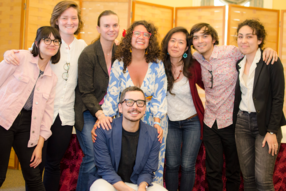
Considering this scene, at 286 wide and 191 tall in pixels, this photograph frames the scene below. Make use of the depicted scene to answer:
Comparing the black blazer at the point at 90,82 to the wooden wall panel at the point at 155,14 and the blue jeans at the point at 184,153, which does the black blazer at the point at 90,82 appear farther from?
the wooden wall panel at the point at 155,14

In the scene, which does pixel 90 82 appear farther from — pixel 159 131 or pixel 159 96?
pixel 159 131

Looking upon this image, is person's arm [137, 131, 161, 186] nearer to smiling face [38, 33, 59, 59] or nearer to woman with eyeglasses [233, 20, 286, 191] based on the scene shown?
woman with eyeglasses [233, 20, 286, 191]

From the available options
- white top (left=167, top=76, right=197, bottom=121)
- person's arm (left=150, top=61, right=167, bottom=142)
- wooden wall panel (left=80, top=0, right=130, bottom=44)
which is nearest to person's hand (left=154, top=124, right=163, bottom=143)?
person's arm (left=150, top=61, right=167, bottom=142)

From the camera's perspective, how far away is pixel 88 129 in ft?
6.88

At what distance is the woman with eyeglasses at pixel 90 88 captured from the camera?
207cm

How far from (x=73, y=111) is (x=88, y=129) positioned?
20cm

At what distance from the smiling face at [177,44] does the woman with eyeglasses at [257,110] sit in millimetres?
476

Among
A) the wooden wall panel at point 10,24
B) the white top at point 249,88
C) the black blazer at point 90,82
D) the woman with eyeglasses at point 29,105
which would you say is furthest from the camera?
the wooden wall panel at point 10,24

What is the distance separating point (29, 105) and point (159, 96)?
3.38 ft

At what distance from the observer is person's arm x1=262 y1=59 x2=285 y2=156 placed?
6.11 ft

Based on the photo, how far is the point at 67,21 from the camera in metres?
2.10

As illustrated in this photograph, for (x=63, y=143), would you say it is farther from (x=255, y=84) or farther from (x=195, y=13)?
(x=195, y=13)

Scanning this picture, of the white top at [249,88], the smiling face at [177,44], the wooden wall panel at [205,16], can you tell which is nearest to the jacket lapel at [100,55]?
the smiling face at [177,44]

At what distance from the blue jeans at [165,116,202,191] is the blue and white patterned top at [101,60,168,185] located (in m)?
0.09
